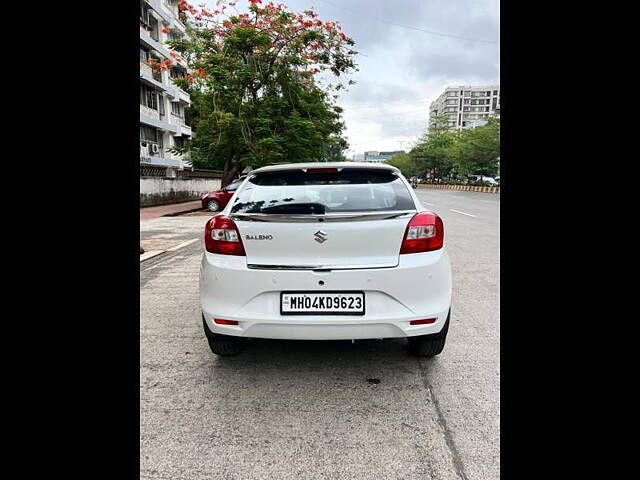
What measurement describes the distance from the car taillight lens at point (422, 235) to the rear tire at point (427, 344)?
0.66 metres

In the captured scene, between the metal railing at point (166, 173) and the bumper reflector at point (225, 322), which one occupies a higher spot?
the metal railing at point (166, 173)

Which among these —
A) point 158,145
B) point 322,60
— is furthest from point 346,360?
point 158,145

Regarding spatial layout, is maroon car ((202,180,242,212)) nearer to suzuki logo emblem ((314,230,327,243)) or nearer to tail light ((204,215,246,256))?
tail light ((204,215,246,256))

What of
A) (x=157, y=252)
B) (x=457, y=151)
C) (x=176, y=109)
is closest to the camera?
(x=157, y=252)

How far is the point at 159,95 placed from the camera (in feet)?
106

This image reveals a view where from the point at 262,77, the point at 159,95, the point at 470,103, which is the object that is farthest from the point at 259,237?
the point at 470,103

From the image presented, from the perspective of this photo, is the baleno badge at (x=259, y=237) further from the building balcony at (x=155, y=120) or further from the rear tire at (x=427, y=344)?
the building balcony at (x=155, y=120)

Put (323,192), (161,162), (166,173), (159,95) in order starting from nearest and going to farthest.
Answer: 1. (323,192)
2. (166,173)
3. (161,162)
4. (159,95)

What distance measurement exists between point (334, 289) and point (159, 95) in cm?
3438

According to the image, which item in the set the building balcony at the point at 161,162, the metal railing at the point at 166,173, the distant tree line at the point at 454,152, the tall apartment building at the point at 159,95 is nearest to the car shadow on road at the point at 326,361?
the metal railing at the point at 166,173

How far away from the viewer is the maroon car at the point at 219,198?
54.7 feet

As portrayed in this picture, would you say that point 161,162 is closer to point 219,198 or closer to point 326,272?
point 219,198
